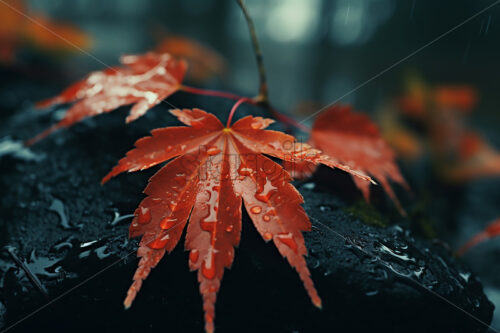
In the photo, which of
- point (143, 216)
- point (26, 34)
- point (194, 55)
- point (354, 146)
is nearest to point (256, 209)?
point (143, 216)

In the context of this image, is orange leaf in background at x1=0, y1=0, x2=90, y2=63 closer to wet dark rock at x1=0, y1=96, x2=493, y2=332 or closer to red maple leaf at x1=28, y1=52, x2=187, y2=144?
red maple leaf at x1=28, y1=52, x2=187, y2=144

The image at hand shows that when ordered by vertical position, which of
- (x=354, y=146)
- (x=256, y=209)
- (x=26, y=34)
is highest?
(x=26, y=34)

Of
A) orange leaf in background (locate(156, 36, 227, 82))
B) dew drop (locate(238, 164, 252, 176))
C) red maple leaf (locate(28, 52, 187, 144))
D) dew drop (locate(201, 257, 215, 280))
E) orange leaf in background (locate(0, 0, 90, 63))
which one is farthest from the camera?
orange leaf in background (locate(156, 36, 227, 82))

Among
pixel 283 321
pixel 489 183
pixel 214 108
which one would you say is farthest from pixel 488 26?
pixel 283 321

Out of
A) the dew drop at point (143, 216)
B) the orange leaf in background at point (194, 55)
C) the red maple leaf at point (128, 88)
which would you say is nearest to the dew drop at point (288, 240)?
the dew drop at point (143, 216)

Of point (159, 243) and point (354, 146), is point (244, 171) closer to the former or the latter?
point (159, 243)

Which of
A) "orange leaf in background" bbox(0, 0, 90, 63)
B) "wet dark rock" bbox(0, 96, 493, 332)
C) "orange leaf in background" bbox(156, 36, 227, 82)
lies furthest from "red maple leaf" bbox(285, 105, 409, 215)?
"orange leaf in background" bbox(0, 0, 90, 63)

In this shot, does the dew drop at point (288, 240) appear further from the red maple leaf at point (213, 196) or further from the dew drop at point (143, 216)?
the dew drop at point (143, 216)
